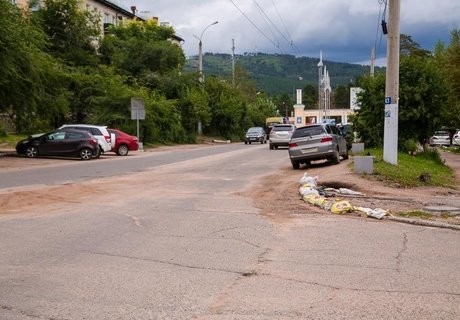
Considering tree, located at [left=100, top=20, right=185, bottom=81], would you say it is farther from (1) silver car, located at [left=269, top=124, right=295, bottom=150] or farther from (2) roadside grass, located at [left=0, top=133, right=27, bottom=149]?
(1) silver car, located at [left=269, top=124, right=295, bottom=150]

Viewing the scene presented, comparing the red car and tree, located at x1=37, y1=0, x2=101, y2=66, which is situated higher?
tree, located at x1=37, y1=0, x2=101, y2=66

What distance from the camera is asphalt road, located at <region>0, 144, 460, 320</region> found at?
5348mm

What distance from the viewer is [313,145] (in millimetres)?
21359

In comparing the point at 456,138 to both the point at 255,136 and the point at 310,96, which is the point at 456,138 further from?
the point at 310,96

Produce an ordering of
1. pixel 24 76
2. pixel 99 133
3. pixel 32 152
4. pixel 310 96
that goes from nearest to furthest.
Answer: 1. pixel 24 76
2. pixel 32 152
3. pixel 99 133
4. pixel 310 96

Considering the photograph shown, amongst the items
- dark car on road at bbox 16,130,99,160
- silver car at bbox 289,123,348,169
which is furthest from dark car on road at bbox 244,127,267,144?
silver car at bbox 289,123,348,169

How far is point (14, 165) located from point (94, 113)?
2098cm

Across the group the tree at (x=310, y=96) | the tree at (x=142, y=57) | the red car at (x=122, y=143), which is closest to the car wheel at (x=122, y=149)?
the red car at (x=122, y=143)

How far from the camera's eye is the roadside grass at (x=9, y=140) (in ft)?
123

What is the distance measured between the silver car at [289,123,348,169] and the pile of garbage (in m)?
5.57

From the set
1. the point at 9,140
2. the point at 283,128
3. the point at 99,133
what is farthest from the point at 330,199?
the point at 9,140

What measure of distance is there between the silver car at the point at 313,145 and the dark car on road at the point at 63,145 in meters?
12.0

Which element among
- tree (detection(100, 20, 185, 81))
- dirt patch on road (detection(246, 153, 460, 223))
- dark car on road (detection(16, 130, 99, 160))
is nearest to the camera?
dirt patch on road (detection(246, 153, 460, 223))

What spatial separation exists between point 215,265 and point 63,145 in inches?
922
